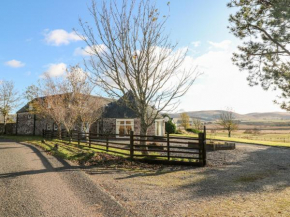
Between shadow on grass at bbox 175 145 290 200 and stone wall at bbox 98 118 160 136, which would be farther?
stone wall at bbox 98 118 160 136

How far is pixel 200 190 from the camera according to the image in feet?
22.5

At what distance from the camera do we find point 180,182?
785 cm

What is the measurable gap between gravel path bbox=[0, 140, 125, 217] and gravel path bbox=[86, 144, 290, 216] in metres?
0.56

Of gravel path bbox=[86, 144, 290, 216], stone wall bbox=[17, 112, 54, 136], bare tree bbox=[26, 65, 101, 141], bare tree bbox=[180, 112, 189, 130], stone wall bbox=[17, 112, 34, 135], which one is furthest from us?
bare tree bbox=[180, 112, 189, 130]

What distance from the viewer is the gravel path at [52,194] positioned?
502cm

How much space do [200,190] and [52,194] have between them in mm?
4433

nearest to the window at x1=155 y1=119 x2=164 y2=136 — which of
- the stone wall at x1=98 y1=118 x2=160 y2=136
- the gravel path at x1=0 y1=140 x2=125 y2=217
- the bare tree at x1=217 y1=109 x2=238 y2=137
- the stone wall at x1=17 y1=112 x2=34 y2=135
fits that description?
the stone wall at x1=98 y1=118 x2=160 y2=136

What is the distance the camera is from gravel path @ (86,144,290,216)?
5297 mm

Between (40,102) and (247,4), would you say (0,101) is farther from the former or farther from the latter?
(247,4)

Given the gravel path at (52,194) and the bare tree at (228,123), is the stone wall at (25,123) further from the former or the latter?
the bare tree at (228,123)

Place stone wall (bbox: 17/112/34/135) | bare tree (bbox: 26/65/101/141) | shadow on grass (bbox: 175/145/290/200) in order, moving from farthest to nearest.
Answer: stone wall (bbox: 17/112/34/135) < bare tree (bbox: 26/65/101/141) < shadow on grass (bbox: 175/145/290/200)

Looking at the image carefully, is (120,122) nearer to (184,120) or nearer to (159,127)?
(159,127)

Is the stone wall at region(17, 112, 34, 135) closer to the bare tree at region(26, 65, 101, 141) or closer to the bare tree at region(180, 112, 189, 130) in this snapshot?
the bare tree at region(26, 65, 101, 141)

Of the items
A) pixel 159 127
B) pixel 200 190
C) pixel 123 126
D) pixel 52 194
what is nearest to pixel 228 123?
pixel 159 127
